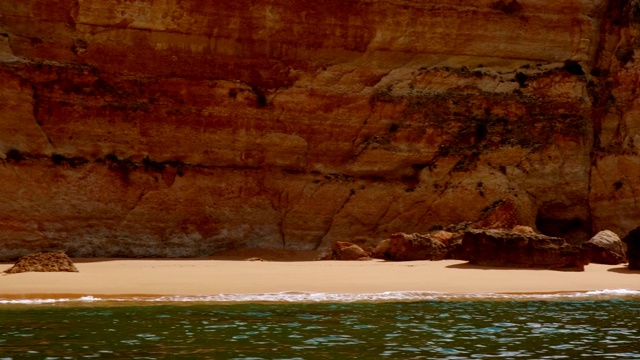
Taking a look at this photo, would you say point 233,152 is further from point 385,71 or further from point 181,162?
point 385,71

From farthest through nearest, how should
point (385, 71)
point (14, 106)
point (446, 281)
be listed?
point (385, 71) → point (14, 106) → point (446, 281)

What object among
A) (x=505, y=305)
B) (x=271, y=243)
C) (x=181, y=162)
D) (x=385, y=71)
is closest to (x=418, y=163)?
(x=385, y=71)

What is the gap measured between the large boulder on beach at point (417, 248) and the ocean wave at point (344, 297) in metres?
5.42

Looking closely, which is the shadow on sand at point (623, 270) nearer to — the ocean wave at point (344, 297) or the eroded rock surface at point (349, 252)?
the ocean wave at point (344, 297)

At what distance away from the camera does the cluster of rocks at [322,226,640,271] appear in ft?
61.6

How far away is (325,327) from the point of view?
10797mm

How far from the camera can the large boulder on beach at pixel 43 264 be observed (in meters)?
16.7

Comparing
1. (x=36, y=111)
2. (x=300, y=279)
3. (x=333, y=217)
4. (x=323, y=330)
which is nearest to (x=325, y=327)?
(x=323, y=330)

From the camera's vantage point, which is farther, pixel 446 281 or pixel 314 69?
pixel 314 69

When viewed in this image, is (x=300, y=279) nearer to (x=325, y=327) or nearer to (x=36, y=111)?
(x=325, y=327)

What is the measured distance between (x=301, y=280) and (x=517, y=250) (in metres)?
5.27

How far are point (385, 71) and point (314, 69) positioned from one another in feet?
7.17

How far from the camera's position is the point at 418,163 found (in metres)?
25.4

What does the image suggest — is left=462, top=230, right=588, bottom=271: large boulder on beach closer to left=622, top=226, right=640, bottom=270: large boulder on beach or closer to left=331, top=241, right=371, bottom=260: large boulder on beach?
left=622, top=226, right=640, bottom=270: large boulder on beach
